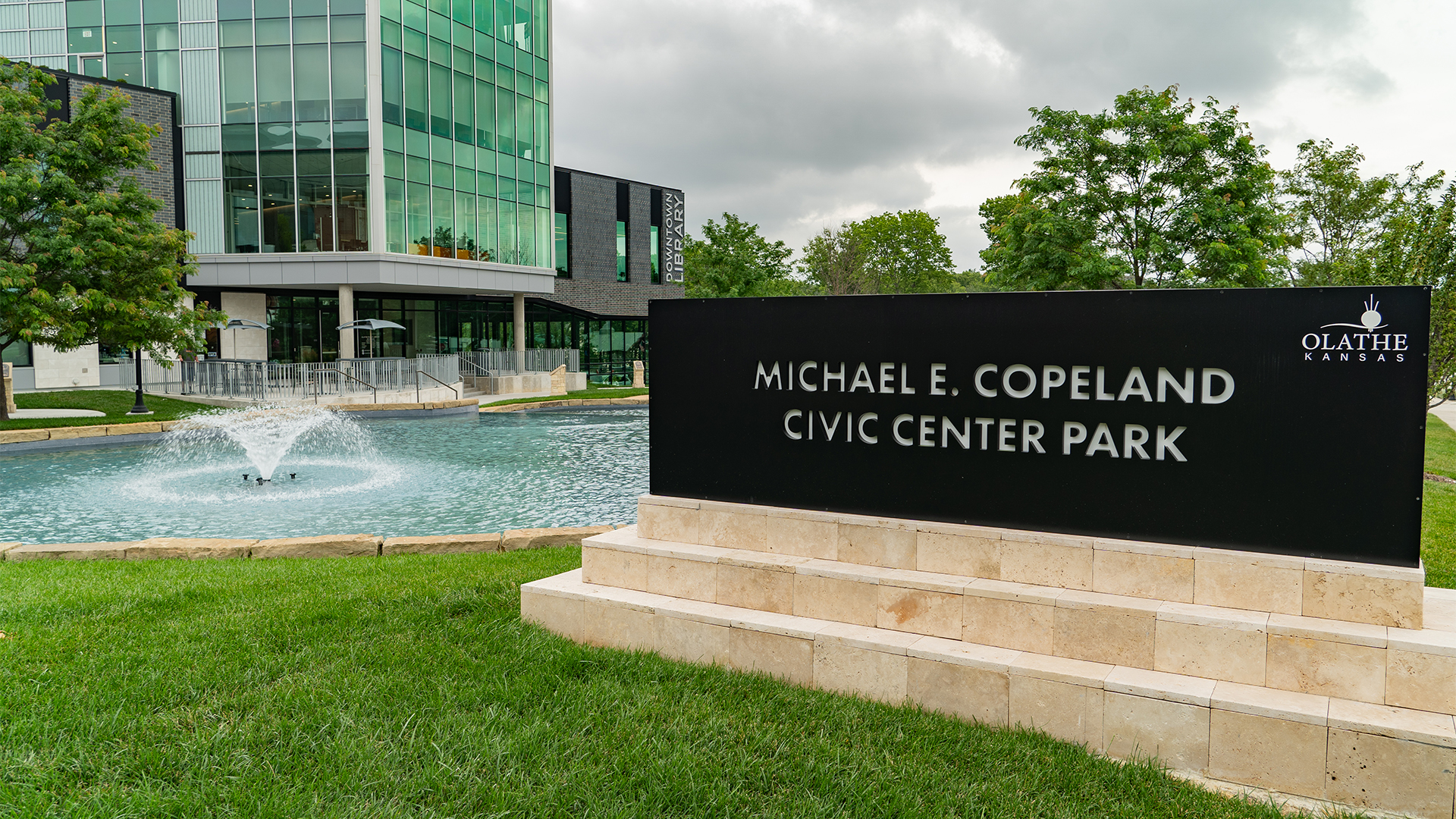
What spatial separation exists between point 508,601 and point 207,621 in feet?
5.74

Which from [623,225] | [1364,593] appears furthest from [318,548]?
[623,225]

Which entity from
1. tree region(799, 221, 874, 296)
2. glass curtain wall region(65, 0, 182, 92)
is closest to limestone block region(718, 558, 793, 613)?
glass curtain wall region(65, 0, 182, 92)

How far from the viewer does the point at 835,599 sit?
189 inches

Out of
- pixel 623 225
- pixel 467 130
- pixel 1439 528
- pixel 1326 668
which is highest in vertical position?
pixel 467 130

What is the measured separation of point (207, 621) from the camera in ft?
17.4

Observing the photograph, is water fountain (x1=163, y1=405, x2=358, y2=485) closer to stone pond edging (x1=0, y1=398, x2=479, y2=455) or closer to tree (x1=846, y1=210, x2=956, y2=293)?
stone pond edging (x1=0, y1=398, x2=479, y2=455)

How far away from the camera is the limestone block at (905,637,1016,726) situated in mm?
4195

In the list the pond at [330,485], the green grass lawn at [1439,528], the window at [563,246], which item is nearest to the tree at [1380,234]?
the green grass lawn at [1439,528]

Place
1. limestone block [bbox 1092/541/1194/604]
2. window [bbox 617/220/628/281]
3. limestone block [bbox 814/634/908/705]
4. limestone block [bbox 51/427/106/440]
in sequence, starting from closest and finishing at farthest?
limestone block [bbox 1092/541/1194/604]
limestone block [bbox 814/634/908/705]
limestone block [bbox 51/427/106/440]
window [bbox 617/220/628/281]

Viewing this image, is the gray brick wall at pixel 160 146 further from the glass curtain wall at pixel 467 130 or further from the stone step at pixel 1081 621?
the stone step at pixel 1081 621

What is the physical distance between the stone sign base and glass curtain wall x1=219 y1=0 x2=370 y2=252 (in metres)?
28.5

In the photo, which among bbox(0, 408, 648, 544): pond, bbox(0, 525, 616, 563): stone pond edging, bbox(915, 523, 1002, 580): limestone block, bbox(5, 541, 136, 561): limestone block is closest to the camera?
bbox(915, 523, 1002, 580): limestone block

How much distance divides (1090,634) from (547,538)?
574cm

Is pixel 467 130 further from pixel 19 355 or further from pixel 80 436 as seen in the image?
pixel 80 436
